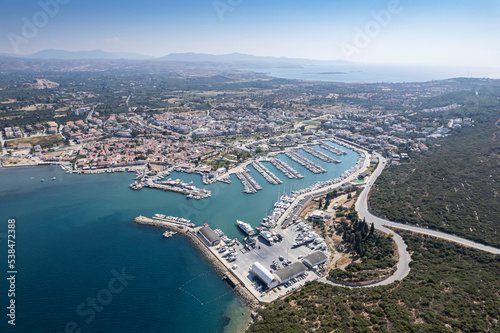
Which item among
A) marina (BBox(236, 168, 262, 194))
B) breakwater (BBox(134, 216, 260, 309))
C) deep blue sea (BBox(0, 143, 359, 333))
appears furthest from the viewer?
marina (BBox(236, 168, 262, 194))

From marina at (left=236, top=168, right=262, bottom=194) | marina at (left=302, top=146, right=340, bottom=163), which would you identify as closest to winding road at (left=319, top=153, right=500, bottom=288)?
marina at (left=236, top=168, right=262, bottom=194)

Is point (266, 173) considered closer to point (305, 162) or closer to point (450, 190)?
point (305, 162)

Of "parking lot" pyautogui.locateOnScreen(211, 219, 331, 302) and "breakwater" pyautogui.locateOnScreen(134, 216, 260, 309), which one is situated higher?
"parking lot" pyautogui.locateOnScreen(211, 219, 331, 302)

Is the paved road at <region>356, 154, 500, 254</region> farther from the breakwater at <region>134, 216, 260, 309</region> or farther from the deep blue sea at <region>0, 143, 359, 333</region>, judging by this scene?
the breakwater at <region>134, 216, 260, 309</region>

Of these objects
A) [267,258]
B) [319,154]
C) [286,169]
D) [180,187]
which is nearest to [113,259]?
[267,258]

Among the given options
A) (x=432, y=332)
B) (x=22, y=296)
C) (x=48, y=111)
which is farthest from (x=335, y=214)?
(x=48, y=111)
